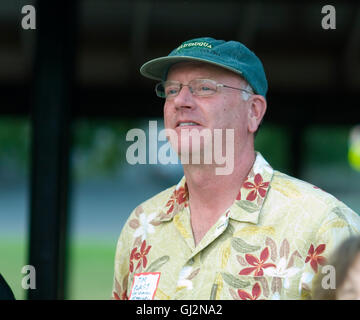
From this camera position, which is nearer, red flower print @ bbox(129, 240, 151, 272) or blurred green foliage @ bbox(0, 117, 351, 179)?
red flower print @ bbox(129, 240, 151, 272)

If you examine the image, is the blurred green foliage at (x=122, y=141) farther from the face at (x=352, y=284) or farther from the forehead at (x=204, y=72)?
the face at (x=352, y=284)

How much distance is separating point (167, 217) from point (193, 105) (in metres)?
0.39

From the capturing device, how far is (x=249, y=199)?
1.87 metres

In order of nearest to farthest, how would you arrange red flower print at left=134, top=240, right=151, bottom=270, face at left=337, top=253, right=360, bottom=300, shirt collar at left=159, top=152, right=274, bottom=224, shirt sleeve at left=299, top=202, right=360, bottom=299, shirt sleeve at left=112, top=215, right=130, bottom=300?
face at left=337, top=253, right=360, bottom=300
shirt sleeve at left=299, top=202, right=360, bottom=299
shirt collar at left=159, top=152, right=274, bottom=224
red flower print at left=134, top=240, right=151, bottom=270
shirt sleeve at left=112, top=215, right=130, bottom=300

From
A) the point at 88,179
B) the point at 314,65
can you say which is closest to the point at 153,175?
the point at 88,179

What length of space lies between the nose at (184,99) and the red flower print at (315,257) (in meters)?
0.56

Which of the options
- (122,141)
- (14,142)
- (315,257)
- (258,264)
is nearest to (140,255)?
(258,264)

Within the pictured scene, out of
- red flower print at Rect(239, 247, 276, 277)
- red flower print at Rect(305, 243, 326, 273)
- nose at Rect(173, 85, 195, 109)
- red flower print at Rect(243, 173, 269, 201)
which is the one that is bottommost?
red flower print at Rect(239, 247, 276, 277)

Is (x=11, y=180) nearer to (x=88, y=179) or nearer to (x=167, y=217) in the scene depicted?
(x=88, y=179)

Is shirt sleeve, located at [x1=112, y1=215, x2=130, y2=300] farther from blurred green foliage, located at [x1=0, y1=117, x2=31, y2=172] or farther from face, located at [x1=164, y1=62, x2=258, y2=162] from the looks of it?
blurred green foliage, located at [x1=0, y1=117, x2=31, y2=172]

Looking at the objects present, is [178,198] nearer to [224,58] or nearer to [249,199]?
[249,199]

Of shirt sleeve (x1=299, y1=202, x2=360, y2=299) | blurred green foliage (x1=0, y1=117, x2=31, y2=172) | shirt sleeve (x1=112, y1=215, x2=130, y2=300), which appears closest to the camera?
shirt sleeve (x1=299, y1=202, x2=360, y2=299)

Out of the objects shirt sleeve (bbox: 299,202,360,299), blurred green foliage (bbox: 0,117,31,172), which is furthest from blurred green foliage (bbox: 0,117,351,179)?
shirt sleeve (bbox: 299,202,360,299)

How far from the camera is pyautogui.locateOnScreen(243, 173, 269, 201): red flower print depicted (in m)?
1.88
